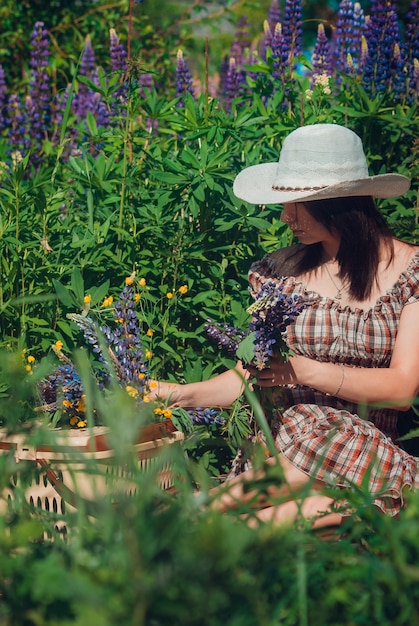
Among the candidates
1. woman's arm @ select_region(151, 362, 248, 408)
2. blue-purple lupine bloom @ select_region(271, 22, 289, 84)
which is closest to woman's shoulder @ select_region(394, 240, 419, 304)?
woman's arm @ select_region(151, 362, 248, 408)

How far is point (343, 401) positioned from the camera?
2.72m

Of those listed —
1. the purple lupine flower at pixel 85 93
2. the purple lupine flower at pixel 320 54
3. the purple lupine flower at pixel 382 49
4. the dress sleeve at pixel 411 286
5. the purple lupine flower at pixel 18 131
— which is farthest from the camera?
the purple lupine flower at pixel 85 93

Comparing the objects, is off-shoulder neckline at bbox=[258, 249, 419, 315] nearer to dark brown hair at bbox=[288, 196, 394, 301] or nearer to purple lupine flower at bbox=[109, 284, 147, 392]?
dark brown hair at bbox=[288, 196, 394, 301]

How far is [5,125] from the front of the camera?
16.2 ft

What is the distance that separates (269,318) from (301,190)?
64 centimetres

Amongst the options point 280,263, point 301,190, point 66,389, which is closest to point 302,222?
point 301,190

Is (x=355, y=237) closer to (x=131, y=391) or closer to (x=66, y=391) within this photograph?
(x=131, y=391)

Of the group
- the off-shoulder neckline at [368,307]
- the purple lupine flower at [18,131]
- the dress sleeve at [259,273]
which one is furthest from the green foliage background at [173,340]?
the off-shoulder neckline at [368,307]

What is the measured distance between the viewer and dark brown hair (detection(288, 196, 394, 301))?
9.07ft

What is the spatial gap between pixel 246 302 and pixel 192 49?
23.4 feet

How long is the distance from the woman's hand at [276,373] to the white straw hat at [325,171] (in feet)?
1.72

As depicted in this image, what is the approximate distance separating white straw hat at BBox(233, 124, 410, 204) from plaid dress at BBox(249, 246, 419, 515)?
0.25 metres

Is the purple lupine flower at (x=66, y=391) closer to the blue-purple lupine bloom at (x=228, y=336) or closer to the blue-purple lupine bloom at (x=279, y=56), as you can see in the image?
the blue-purple lupine bloom at (x=228, y=336)

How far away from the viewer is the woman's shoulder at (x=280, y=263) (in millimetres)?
2943
